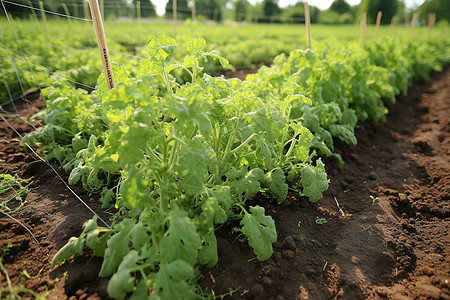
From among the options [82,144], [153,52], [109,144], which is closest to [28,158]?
[82,144]

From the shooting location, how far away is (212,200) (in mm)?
1979

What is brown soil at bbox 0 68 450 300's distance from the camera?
6.89ft

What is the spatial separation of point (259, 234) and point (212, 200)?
1.54ft

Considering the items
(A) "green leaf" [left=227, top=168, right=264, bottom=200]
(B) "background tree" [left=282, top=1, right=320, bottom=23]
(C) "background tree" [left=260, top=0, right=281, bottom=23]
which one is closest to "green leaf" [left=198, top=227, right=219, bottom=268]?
(A) "green leaf" [left=227, top=168, right=264, bottom=200]

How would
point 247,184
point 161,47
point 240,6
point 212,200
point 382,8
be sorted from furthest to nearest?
1. point 382,8
2. point 240,6
3. point 247,184
4. point 161,47
5. point 212,200

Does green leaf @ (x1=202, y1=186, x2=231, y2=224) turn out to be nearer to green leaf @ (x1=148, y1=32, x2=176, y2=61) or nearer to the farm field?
the farm field

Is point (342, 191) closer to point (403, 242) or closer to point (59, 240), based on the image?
point (403, 242)

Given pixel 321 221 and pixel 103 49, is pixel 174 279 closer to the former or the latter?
pixel 321 221

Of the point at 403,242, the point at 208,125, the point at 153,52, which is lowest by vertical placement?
the point at 403,242

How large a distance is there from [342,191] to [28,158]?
3503mm

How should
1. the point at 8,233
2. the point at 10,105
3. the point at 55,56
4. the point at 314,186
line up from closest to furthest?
1. the point at 8,233
2. the point at 314,186
3. the point at 10,105
4. the point at 55,56

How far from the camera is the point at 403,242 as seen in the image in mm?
2672

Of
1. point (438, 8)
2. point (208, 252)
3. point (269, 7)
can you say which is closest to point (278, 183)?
point (208, 252)

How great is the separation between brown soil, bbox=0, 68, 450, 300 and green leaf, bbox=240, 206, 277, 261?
0.53 ft
